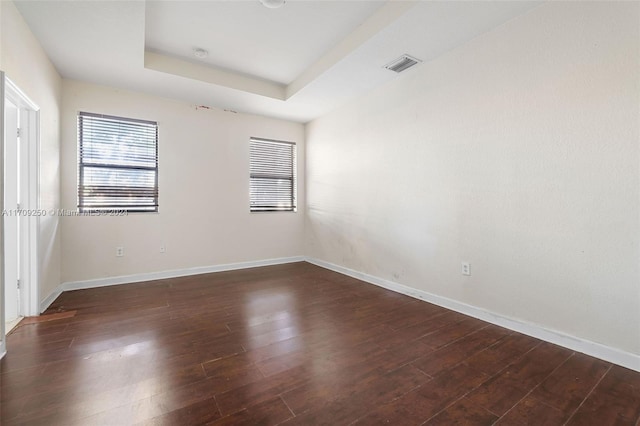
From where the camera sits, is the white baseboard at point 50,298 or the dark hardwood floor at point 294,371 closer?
the dark hardwood floor at point 294,371

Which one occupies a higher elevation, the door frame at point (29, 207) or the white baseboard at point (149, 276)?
the door frame at point (29, 207)

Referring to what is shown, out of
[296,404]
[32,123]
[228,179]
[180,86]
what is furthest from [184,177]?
[296,404]

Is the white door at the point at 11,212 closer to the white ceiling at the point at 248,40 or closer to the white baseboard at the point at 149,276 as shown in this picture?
the white baseboard at the point at 149,276

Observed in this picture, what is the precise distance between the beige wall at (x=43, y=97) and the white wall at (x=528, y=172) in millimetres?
3386

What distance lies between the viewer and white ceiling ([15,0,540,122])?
7.30ft

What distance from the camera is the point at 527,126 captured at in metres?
2.22

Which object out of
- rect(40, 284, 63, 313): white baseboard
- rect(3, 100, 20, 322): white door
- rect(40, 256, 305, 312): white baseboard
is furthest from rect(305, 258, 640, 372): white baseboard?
rect(3, 100, 20, 322): white door

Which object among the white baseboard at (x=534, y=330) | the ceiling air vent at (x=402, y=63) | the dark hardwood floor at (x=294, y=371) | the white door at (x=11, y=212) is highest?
the ceiling air vent at (x=402, y=63)

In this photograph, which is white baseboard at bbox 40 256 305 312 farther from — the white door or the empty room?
the white door

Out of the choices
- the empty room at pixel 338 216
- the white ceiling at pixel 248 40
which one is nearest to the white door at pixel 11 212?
the empty room at pixel 338 216

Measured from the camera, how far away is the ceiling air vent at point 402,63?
283cm

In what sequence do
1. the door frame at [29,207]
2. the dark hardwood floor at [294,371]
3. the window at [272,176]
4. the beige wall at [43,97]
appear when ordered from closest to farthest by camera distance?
the dark hardwood floor at [294,371] < the beige wall at [43,97] < the door frame at [29,207] < the window at [272,176]

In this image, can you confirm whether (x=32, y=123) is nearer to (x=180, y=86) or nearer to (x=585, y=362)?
(x=180, y=86)

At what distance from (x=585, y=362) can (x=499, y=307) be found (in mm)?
637
